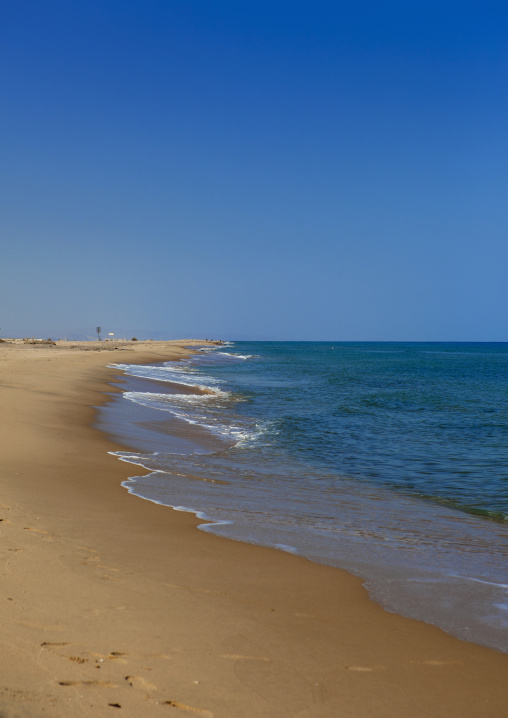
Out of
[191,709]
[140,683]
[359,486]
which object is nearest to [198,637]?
[140,683]

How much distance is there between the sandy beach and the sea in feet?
1.88

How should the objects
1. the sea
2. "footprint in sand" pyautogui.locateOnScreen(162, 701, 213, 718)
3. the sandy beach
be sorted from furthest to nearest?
the sea, the sandy beach, "footprint in sand" pyautogui.locateOnScreen(162, 701, 213, 718)

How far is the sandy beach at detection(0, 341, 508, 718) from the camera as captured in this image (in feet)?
10.7

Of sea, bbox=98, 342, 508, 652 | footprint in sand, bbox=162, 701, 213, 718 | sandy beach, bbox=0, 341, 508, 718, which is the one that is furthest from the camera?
sea, bbox=98, 342, 508, 652

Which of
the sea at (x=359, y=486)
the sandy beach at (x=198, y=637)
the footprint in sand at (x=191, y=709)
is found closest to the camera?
the footprint in sand at (x=191, y=709)

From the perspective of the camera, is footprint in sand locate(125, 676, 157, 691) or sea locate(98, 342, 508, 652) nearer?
footprint in sand locate(125, 676, 157, 691)

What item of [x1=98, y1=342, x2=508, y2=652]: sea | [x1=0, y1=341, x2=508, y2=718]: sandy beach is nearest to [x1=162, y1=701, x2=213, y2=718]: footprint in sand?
[x1=0, y1=341, x2=508, y2=718]: sandy beach

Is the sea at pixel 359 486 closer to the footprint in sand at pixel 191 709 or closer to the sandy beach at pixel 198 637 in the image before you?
the sandy beach at pixel 198 637

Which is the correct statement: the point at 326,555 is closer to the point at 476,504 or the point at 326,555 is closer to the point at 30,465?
the point at 476,504

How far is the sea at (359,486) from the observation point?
5.77 m

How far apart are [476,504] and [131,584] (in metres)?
6.90

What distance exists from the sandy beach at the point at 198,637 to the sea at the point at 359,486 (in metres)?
0.57

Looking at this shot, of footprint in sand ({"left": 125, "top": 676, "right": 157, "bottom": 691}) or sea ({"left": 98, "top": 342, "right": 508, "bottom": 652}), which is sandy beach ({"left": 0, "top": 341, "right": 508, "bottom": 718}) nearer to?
footprint in sand ({"left": 125, "top": 676, "right": 157, "bottom": 691})

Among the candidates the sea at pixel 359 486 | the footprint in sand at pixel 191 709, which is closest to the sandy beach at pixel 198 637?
the footprint in sand at pixel 191 709
